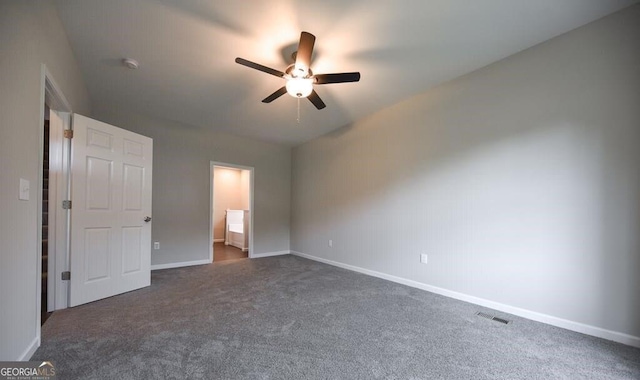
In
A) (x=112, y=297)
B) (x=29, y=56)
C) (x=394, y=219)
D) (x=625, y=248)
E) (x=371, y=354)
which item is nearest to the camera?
(x=29, y=56)

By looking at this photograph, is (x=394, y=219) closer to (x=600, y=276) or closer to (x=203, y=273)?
(x=600, y=276)

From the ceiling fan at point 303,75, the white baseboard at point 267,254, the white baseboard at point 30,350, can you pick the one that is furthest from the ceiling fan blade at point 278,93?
the white baseboard at point 267,254

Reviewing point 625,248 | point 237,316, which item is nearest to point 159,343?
point 237,316

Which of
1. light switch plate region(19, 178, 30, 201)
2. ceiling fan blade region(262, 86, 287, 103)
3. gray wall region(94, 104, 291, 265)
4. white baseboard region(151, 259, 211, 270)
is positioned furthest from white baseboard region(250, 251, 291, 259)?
light switch plate region(19, 178, 30, 201)

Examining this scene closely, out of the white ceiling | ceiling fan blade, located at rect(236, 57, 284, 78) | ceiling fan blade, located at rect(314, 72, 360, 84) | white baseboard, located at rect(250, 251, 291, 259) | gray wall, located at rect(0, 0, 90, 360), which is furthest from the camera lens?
white baseboard, located at rect(250, 251, 291, 259)

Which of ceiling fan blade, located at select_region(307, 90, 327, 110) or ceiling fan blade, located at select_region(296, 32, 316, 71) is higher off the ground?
ceiling fan blade, located at select_region(296, 32, 316, 71)

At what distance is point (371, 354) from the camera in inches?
70.9

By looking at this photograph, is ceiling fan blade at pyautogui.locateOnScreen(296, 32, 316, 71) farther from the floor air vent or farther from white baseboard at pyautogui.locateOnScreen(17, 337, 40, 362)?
the floor air vent

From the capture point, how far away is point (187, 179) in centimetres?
457

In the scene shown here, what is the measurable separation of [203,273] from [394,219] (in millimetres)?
3018

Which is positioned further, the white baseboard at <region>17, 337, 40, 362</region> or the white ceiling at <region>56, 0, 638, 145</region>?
the white ceiling at <region>56, 0, 638, 145</region>

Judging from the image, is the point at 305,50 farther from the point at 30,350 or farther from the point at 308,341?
the point at 30,350

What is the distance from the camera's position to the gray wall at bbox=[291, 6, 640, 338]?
2.05 metres

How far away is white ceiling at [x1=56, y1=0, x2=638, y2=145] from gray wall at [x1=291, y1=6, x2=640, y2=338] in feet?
1.10
